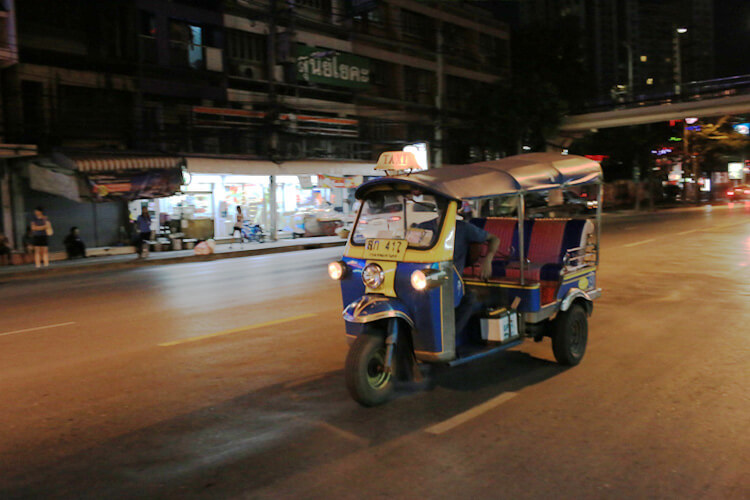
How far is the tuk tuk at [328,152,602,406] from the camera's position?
550 cm

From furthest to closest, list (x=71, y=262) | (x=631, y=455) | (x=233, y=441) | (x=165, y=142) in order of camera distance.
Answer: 1. (x=165, y=142)
2. (x=71, y=262)
3. (x=233, y=441)
4. (x=631, y=455)

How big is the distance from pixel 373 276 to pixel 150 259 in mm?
17436

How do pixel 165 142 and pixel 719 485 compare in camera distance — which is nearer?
pixel 719 485

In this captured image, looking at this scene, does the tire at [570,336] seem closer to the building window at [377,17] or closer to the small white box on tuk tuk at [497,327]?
the small white box on tuk tuk at [497,327]

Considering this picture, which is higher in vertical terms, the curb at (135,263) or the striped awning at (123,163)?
the striped awning at (123,163)

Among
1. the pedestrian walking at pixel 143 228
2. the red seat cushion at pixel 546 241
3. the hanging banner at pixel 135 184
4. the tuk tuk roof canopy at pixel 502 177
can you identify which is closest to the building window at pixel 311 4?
the hanging banner at pixel 135 184

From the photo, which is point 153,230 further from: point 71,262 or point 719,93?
point 719,93

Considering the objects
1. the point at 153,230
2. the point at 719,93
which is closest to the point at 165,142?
the point at 153,230

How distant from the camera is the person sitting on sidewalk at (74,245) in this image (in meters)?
21.7

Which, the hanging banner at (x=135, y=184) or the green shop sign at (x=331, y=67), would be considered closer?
the hanging banner at (x=135, y=184)

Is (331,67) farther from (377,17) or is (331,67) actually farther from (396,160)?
(396,160)

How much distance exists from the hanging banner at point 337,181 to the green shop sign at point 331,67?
4.71 meters

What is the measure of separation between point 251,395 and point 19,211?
19.5 metres

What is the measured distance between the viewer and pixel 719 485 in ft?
13.0
